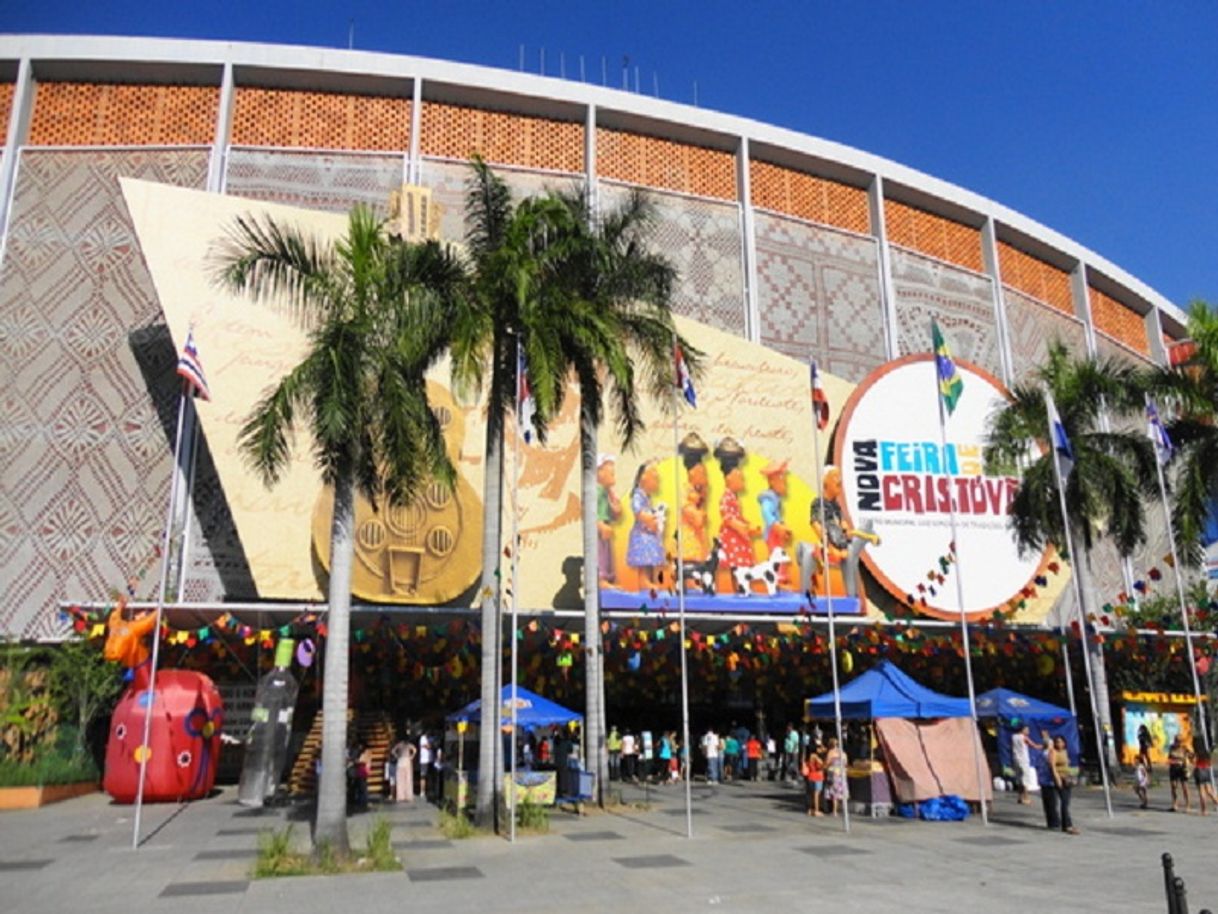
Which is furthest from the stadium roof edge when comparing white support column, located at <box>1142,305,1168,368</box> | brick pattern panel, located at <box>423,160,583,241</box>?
white support column, located at <box>1142,305,1168,368</box>

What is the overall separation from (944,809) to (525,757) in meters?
10.1

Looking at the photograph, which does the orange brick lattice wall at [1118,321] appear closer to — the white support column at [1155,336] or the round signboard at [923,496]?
the white support column at [1155,336]

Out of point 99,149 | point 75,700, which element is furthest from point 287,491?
point 99,149

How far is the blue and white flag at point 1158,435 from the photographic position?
24.6 meters

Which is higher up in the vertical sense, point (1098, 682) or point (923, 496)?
point (923, 496)

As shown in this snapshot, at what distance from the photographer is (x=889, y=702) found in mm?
20469

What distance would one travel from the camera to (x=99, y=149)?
106ft

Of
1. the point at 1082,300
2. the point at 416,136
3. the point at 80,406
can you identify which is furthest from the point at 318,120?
the point at 1082,300

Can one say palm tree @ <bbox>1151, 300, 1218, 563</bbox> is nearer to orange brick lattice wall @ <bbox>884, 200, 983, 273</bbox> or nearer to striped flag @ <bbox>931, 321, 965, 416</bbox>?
striped flag @ <bbox>931, 321, 965, 416</bbox>

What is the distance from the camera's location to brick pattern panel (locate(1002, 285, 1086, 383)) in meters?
42.5

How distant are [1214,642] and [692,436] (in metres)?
20.1

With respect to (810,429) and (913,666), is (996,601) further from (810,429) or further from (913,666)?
(810,429)

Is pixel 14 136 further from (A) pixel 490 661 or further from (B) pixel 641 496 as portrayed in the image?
(A) pixel 490 661

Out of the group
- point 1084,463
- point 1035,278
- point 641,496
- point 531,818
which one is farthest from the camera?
point 1035,278
